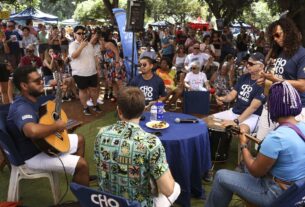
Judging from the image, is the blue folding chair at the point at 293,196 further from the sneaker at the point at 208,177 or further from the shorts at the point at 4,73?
the shorts at the point at 4,73

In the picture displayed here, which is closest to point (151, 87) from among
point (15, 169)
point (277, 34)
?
point (277, 34)

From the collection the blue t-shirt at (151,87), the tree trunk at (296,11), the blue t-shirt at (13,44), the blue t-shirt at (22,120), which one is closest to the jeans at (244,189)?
the blue t-shirt at (22,120)

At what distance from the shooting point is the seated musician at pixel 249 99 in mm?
4086

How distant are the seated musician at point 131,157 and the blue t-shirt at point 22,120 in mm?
1073

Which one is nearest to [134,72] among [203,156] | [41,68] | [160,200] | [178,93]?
[178,93]

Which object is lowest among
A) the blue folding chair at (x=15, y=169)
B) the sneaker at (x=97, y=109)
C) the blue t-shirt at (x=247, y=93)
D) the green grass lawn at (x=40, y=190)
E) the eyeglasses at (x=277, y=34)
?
the green grass lawn at (x=40, y=190)

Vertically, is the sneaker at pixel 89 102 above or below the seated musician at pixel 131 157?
below

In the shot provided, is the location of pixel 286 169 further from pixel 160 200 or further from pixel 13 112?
pixel 13 112

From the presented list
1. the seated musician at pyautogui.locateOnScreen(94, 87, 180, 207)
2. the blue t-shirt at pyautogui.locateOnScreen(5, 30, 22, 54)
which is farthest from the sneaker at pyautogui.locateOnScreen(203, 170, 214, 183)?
the blue t-shirt at pyautogui.locateOnScreen(5, 30, 22, 54)

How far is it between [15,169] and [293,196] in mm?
2453

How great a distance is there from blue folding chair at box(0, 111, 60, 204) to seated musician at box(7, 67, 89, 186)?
0.18 feet

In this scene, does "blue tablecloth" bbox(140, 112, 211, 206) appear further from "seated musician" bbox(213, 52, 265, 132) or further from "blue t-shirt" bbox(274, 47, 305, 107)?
"blue t-shirt" bbox(274, 47, 305, 107)

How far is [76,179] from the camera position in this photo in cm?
315

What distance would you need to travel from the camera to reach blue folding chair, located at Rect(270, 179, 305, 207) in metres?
1.99
